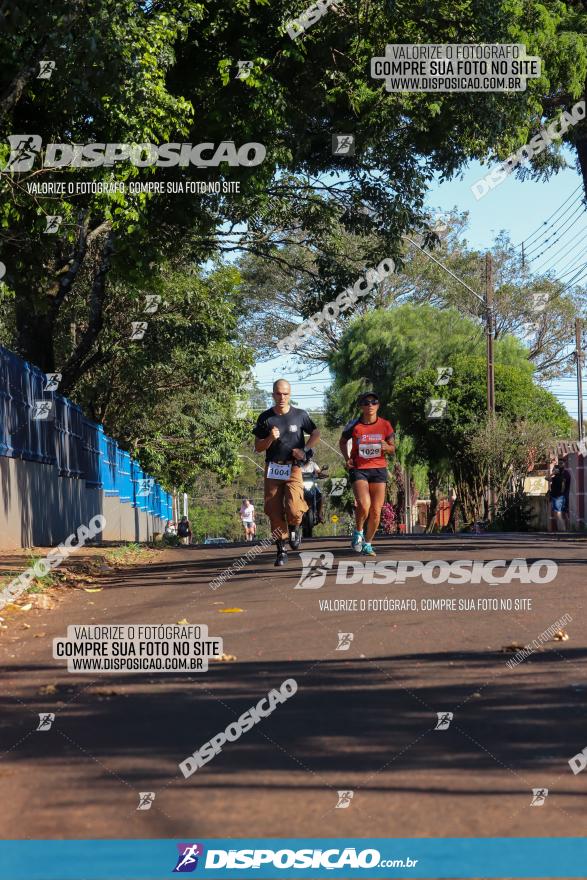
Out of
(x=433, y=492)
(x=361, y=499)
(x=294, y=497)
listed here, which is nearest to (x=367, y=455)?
(x=361, y=499)

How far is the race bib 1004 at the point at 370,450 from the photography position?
14.5 m

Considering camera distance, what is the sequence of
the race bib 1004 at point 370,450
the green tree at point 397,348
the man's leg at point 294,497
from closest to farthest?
the man's leg at point 294,497, the race bib 1004 at point 370,450, the green tree at point 397,348

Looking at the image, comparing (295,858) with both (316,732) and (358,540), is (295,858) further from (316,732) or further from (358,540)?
(358,540)

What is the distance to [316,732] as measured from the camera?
5410 millimetres

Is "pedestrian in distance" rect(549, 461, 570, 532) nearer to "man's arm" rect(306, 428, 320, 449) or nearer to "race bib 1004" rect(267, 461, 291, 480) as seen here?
"man's arm" rect(306, 428, 320, 449)

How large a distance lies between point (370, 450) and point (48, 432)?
7653mm

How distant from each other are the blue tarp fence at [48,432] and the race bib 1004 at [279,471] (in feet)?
13.0

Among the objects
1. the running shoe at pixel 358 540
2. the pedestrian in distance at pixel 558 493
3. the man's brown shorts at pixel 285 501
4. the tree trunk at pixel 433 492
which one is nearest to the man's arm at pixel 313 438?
the man's brown shorts at pixel 285 501

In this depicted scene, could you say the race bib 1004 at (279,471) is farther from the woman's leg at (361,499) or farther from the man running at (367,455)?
the woman's leg at (361,499)

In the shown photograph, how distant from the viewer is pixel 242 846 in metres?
3.97

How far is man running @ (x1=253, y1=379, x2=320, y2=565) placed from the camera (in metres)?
13.3

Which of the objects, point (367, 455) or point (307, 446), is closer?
point (307, 446)

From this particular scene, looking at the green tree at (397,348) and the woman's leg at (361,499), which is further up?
the green tree at (397,348)

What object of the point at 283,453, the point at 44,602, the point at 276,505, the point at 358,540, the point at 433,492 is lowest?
the point at 433,492
